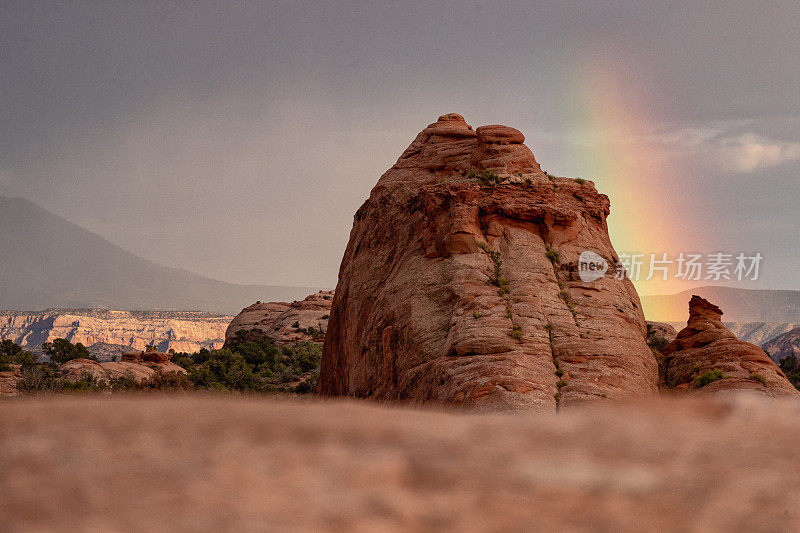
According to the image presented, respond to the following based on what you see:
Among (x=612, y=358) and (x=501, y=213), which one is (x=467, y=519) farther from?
(x=501, y=213)

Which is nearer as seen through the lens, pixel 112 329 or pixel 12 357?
pixel 12 357

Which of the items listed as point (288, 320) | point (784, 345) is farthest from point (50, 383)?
point (784, 345)

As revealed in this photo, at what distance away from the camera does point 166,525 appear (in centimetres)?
362

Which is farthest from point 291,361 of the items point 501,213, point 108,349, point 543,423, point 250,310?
point 108,349

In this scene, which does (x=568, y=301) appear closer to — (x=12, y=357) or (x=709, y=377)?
(x=709, y=377)

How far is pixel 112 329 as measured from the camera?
501ft

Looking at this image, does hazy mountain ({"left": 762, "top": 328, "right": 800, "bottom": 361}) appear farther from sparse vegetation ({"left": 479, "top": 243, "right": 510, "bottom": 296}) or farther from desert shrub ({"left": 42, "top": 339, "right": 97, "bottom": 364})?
desert shrub ({"left": 42, "top": 339, "right": 97, "bottom": 364})

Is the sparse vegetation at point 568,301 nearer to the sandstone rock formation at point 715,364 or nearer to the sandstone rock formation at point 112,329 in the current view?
the sandstone rock formation at point 715,364

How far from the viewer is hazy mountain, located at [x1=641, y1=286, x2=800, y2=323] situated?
6280 inches

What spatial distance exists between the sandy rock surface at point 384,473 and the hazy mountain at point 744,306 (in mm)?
162507

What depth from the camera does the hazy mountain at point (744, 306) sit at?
15950 centimetres

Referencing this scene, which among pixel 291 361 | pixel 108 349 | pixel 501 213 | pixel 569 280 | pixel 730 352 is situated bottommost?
pixel 108 349

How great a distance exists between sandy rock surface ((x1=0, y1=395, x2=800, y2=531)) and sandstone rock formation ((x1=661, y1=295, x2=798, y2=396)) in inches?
515

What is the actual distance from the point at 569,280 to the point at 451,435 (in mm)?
16462
